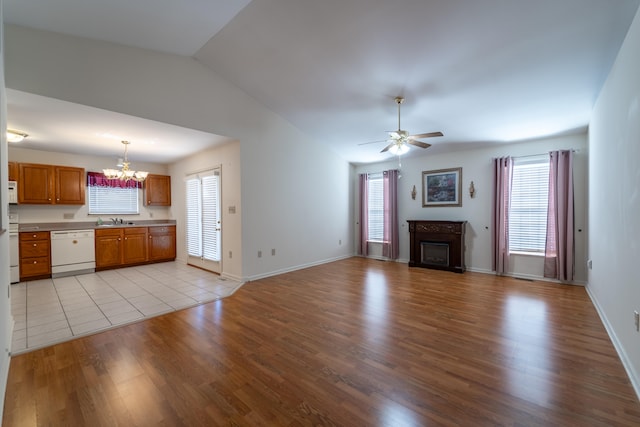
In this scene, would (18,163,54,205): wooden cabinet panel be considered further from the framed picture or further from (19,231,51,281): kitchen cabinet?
the framed picture

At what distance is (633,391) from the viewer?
195cm

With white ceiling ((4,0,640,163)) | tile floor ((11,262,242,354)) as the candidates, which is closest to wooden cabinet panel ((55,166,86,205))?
white ceiling ((4,0,640,163))

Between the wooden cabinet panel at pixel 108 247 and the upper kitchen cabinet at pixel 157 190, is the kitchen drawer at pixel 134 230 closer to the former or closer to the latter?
the wooden cabinet panel at pixel 108 247

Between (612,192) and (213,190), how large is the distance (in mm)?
5808

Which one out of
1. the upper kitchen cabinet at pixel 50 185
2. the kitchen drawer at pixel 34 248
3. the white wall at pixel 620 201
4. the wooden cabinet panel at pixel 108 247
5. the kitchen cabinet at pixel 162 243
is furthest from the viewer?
the kitchen cabinet at pixel 162 243

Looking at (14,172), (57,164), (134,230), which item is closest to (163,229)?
(134,230)

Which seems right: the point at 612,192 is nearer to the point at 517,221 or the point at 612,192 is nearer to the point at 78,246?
the point at 517,221

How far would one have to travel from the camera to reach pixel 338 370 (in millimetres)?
2225

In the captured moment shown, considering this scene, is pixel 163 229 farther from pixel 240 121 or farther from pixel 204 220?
pixel 240 121

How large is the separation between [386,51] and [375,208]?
4395mm

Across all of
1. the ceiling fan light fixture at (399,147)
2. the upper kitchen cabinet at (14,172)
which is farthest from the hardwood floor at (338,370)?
the upper kitchen cabinet at (14,172)

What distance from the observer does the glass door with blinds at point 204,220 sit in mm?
5395

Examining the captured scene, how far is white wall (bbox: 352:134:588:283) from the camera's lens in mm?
4637

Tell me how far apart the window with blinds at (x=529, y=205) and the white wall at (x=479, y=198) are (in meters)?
0.19
